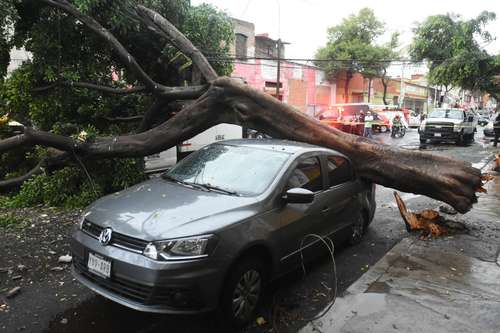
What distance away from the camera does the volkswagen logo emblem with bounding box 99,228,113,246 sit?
3.39 meters

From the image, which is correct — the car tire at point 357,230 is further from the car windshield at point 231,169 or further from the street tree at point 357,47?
the street tree at point 357,47

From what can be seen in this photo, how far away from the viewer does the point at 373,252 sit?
5789 millimetres

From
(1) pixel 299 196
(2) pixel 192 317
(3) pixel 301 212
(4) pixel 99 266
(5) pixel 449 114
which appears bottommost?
(2) pixel 192 317

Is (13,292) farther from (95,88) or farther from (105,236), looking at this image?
(95,88)

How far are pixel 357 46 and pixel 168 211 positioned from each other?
3483cm

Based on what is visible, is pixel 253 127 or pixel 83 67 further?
pixel 83 67

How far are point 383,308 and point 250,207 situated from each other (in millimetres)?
1635

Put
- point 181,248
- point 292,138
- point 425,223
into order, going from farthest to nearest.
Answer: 1. point 292,138
2. point 425,223
3. point 181,248

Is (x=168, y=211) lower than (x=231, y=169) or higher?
lower

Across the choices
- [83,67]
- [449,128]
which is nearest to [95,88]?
[83,67]

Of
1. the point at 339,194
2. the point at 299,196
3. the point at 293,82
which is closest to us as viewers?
the point at 299,196

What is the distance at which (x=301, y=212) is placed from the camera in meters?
4.34

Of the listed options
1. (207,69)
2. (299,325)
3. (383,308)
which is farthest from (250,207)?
(207,69)

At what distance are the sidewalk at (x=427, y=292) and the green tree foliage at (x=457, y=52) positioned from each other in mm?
19873
